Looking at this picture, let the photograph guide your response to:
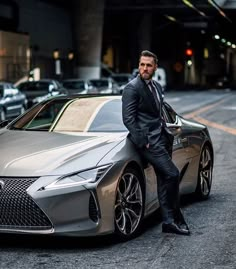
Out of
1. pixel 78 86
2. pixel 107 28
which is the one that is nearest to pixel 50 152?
pixel 78 86

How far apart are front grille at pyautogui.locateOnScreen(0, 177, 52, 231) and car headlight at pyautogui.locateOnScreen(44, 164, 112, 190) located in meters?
0.19

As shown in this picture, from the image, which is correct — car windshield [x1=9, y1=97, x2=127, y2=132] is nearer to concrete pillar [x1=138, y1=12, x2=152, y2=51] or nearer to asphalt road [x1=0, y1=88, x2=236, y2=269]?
asphalt road [x1=0, y1=88, x2=236, y2=269]

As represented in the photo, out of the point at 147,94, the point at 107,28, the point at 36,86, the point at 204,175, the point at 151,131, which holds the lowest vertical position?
the point at 204,175

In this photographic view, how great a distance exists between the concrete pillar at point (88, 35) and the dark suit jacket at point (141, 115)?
44070mm

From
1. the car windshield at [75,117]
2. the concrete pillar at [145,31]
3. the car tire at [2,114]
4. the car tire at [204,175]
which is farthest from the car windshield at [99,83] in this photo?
the car windshield at [75,117]

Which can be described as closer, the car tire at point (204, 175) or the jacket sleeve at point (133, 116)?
the jacket sleeve at point (133, 116)

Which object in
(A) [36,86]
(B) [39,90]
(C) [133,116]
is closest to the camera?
(C) [133,116]

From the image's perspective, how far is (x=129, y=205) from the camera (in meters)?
6.22

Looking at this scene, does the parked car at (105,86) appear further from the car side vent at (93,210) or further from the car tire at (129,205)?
the car side vent at (93,210)

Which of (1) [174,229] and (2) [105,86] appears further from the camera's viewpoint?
(2) [105,86]

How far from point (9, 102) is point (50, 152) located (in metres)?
18.4

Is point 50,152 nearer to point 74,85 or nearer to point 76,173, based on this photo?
point 76,173

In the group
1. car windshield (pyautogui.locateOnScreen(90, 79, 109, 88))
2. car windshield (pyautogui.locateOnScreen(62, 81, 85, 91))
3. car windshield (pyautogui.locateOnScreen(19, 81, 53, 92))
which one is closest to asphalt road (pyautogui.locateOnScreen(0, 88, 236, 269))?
car windshield (pyautogui.locateOnScreen(19, 81, 53, 92))

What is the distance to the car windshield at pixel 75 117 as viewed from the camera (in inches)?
273
